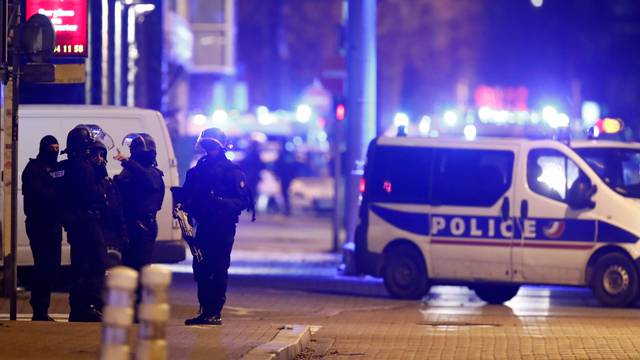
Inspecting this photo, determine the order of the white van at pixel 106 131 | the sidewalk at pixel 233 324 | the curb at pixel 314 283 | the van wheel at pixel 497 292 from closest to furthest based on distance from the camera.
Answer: the sidewalk at pixel 233 324
the white van at pixel 106 131
the van wheel at pixel 497 292
the curb at pixel 314 283

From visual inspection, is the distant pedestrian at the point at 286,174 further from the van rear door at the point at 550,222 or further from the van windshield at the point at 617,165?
the van rear door at the point at 550,222

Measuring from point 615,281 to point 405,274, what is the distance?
8.24 ft

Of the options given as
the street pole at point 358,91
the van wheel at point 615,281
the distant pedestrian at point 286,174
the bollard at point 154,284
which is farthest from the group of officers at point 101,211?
the distant pedestrian at point 286,174

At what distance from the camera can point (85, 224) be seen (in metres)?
13.0

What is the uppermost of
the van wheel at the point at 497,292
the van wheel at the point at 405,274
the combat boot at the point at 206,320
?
the combat boot at the point at 206,320

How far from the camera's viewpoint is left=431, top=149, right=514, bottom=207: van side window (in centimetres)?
1730

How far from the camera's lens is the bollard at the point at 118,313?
7.29 metres

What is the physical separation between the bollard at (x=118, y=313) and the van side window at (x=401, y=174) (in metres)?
10.3

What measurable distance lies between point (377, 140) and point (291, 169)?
17.8 meters

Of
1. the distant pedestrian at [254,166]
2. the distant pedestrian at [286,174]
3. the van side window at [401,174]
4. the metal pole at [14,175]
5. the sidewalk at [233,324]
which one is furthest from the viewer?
the distant pedestrian at [254,166]

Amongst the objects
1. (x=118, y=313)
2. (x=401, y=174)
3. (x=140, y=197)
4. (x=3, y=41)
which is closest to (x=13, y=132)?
(x=3, y=41)

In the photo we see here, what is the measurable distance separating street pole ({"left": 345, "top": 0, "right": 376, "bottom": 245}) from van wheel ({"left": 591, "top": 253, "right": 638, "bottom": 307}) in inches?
194

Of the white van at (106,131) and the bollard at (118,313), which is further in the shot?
the white van at (106,131)

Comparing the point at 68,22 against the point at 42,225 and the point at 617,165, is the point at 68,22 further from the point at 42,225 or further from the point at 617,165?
the point at 617,165
